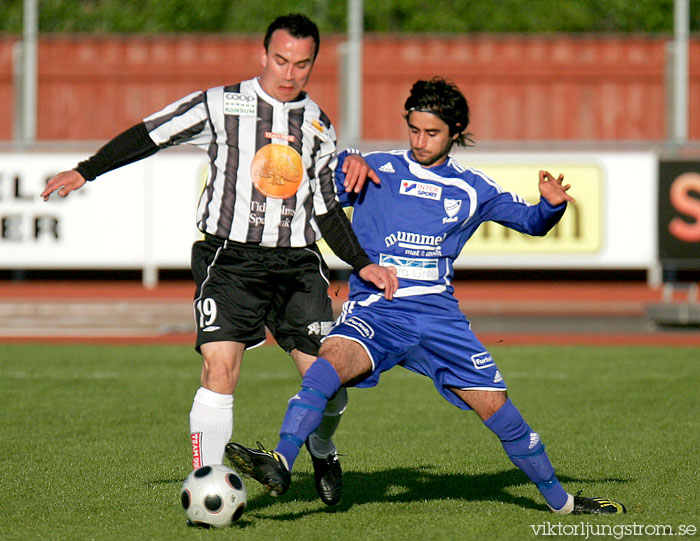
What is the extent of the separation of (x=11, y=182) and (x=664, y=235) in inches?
362

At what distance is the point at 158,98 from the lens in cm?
2325

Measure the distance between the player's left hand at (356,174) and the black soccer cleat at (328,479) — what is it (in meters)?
1.17

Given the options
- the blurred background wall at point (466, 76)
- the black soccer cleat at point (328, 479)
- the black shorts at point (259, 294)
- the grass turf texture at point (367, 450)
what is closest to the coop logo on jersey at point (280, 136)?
the black shorts at point (259, 294)

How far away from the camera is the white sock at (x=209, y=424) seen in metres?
4.71

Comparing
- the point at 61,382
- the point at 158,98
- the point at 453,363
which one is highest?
the point at 158,98

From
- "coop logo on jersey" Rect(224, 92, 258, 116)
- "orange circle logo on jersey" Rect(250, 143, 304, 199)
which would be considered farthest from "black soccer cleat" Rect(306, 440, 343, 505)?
"coop logo on jersey" Rect(224, 92, 258, 116)

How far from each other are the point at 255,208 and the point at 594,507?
6.33 ft

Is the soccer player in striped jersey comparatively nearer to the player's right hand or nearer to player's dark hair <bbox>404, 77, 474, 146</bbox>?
the player's right hand

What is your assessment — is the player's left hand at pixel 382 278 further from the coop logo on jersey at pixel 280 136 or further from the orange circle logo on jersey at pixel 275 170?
the coop logo on jersey at pixel 280 136

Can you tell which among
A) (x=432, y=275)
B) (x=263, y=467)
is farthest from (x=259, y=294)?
(x=263, y=467)

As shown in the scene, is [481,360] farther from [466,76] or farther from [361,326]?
[466,76]

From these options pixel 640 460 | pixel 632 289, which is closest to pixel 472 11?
pixel 632 289

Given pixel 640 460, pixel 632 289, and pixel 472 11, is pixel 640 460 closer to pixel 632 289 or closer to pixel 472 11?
pixel 632 289

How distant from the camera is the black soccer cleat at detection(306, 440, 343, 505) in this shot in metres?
5.00
